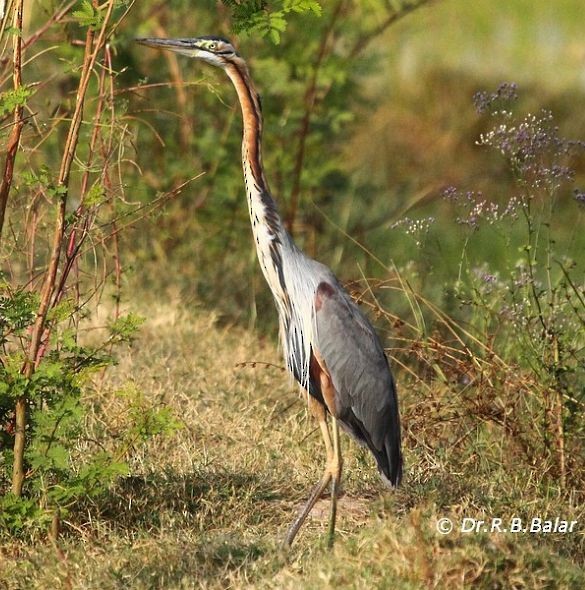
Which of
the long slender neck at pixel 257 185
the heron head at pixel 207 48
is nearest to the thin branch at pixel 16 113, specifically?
the heron head at pixel 207 48

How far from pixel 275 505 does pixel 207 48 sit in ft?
4.77

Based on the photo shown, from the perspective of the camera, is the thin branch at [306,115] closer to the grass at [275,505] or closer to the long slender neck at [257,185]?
the grass at [275,505]

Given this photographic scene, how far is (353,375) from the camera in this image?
4086 mm

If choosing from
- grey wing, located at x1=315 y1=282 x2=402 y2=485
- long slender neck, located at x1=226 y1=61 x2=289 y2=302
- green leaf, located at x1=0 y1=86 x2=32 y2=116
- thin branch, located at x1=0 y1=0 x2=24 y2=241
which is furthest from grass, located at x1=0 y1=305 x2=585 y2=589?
green leaf, located at x1=0 y1=86 x2=32 y2=116

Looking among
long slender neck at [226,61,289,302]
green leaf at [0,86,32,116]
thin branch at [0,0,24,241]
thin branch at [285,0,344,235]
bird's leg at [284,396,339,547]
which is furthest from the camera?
thin branch at [285,0,344,235]

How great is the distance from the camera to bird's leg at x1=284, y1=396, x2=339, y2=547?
12.6ft

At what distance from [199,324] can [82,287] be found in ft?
1.98

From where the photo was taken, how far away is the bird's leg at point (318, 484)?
3854 millimetres

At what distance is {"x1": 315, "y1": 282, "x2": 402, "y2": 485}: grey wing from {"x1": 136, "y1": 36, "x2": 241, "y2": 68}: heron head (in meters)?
0.76

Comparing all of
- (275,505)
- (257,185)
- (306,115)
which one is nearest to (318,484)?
(275,505)

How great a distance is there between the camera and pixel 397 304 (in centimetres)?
684

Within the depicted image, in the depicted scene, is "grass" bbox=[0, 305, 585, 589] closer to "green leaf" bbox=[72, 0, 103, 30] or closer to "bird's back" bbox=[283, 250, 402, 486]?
"bird's back" bbox=[283, 250, 402, 486]

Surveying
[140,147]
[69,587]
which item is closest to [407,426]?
[69,587]

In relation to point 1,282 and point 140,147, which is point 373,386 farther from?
point 140,147
